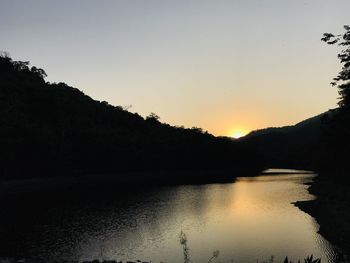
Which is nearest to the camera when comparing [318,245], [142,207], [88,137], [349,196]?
[318,245]

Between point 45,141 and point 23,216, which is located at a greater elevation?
point 45,141

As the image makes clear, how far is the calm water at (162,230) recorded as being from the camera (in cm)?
4225

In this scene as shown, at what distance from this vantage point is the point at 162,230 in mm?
54438

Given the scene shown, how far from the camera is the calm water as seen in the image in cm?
4225

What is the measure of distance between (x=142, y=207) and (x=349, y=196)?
32865mm

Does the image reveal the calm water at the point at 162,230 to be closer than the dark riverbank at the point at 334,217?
Yes

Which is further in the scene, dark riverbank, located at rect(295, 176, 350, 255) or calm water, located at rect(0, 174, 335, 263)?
dark riverbank, located at rect(295, 176, 350, 255)

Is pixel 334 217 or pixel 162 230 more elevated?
pixel 334 217

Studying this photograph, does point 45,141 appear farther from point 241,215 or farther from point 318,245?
point 318,245

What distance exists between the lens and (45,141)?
530 ft

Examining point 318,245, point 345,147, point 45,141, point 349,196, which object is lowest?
point 318,245

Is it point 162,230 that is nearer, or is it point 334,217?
point 162,230

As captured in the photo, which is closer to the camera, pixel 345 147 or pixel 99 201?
pixel 345 147

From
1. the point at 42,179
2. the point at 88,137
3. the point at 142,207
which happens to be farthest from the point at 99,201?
the point at 88,137
